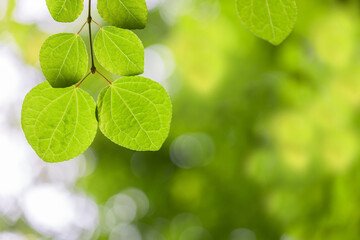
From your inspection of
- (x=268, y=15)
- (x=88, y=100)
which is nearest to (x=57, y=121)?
(x=88, y=100)

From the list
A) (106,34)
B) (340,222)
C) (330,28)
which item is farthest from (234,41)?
(106,34)

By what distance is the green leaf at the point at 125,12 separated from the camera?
0.41 meters

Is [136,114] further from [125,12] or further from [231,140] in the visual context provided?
[231,140]

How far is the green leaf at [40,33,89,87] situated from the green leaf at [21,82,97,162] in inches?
0.7

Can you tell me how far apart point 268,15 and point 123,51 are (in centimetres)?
16

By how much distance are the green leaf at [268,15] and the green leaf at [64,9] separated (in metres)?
0.17

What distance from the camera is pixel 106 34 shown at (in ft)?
1.44

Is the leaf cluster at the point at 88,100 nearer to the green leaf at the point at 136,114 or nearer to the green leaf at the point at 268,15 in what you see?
the green leaf at the point at 136,114

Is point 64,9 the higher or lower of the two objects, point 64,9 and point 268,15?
the lower

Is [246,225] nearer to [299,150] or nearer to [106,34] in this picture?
[299,150]

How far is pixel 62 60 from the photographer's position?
420mm

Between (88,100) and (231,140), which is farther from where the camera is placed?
(231,140)

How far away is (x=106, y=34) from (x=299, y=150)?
5.49 feet

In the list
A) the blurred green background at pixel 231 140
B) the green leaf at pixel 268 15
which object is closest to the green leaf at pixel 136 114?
the green leaf at pixel 268 15
